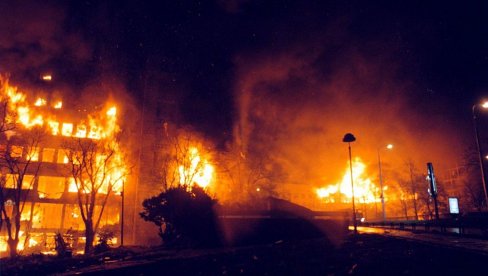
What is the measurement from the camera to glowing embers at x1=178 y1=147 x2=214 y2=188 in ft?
156

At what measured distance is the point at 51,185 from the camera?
51281 millimetres

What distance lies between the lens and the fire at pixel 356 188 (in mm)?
68825

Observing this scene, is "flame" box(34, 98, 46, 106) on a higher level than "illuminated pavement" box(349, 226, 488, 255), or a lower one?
higher

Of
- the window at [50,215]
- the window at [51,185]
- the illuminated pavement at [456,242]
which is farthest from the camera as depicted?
the window at [51,185]

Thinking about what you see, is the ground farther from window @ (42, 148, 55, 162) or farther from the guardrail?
window @ (42, 148, 55, 162)

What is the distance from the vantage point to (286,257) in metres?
12.8

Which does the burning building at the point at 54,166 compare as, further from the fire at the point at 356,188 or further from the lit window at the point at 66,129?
the fire at the point at 356,188

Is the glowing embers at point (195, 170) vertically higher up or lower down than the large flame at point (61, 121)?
lower down

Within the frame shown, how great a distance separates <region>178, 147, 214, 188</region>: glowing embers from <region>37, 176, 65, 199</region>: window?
60.5ft

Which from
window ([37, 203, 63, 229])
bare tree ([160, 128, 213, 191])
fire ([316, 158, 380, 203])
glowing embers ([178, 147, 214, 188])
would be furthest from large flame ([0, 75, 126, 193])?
fire ([316, 158, 380, 203])

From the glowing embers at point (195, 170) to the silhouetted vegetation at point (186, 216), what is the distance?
21050mm

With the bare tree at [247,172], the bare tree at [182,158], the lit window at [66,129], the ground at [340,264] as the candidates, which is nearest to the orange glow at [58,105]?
the lit window at [66,129]

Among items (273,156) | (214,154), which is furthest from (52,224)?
(273,156)

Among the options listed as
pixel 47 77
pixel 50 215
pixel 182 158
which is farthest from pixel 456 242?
pixel 47 77
